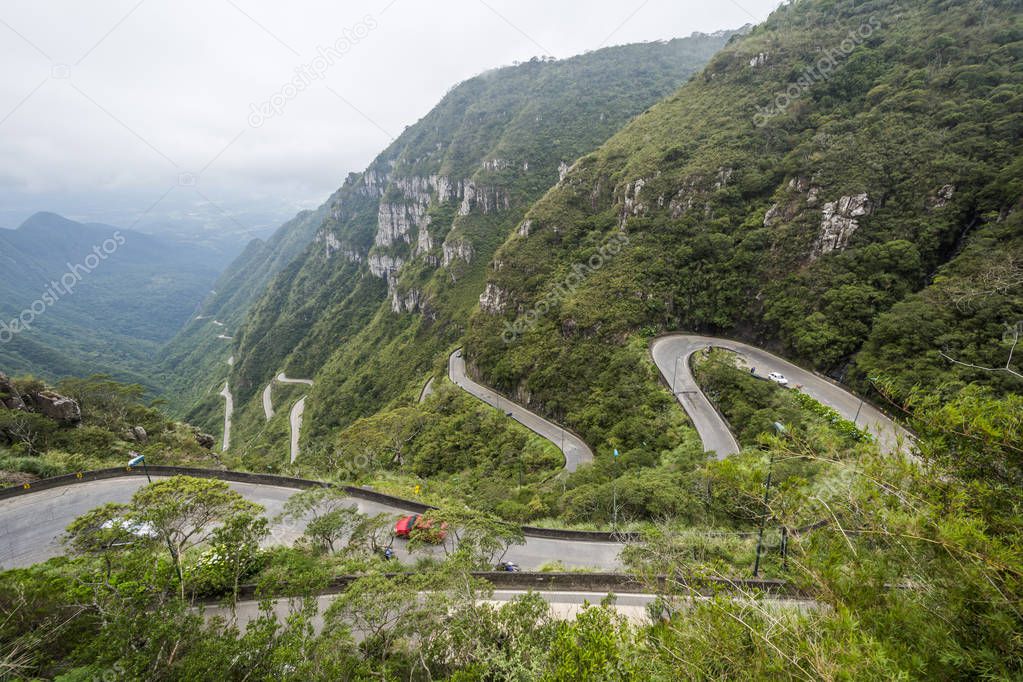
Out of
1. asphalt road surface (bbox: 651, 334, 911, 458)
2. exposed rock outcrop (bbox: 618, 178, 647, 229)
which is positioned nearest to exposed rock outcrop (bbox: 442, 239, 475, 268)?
exposed rock outcrop (bbox: 618, 178, 647, 229)

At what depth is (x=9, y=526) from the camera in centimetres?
2048

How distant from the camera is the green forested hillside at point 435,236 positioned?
98500mm

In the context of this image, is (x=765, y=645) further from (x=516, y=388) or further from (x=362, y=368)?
(x=362, y=368)

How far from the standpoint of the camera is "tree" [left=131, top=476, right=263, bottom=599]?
13.4 meters

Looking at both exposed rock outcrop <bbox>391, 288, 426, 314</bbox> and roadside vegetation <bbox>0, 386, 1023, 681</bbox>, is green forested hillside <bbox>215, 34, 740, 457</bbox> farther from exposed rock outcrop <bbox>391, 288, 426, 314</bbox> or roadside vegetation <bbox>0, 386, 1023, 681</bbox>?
roadside vegetation <bbox>0, 386, 1023, 681</bbox>

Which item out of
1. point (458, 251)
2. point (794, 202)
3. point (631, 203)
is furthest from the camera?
point (458, 251)

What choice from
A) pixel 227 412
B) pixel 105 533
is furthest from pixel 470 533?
pixel 227 412

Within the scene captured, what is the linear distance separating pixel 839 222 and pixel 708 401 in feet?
79.3

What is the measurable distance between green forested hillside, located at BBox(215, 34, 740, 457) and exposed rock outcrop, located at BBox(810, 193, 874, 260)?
210 feet

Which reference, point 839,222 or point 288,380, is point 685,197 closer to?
point 839,222

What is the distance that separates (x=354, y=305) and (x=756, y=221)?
5330 inches

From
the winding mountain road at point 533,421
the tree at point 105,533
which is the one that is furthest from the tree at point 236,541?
the winding mountain road at point 533,421

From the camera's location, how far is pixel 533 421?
49.4m

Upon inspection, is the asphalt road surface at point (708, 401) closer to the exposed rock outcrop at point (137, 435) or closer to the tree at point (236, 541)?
the tree at point (236, 541)
